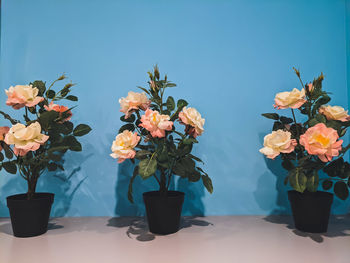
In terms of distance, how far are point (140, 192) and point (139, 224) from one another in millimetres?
144

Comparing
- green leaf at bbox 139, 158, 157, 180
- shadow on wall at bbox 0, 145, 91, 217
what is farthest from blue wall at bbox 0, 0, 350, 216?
green leaf at bbox 139, 158, 157, 180

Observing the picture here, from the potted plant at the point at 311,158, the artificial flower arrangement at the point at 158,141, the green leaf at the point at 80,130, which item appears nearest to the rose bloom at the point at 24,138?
the green leaf at the point at 80,130

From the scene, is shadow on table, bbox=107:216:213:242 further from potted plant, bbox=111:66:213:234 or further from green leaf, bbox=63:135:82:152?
green leaf, bbox=63:135:82:152

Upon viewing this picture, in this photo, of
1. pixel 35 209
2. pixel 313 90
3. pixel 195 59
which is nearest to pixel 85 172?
pixel 35 209

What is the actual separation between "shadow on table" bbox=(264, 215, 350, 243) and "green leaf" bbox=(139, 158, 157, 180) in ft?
1.82

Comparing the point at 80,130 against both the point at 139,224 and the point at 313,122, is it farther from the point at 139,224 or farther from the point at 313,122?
the point at 313,122

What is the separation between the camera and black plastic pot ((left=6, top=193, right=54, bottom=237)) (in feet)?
2.85

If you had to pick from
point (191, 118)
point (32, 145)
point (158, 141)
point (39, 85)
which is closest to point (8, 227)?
point (32, 145)

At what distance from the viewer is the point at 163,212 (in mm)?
887

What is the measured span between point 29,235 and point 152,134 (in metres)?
0.54

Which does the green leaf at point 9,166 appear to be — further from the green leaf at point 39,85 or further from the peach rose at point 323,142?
the peach rose at point 323,142

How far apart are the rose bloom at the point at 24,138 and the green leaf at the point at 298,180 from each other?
0.80 m

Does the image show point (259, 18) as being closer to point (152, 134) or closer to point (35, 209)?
point (152, 134)

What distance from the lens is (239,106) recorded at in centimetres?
116
